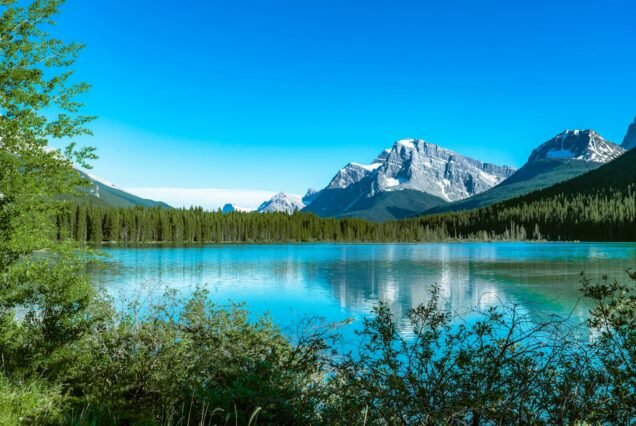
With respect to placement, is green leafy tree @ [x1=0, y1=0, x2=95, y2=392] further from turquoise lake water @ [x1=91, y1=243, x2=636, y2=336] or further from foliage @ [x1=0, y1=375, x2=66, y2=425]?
turquoise lake water @ [x1=91, y1=243, x2=636, y2=336]

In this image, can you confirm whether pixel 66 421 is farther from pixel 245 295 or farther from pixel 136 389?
pixel 245 295

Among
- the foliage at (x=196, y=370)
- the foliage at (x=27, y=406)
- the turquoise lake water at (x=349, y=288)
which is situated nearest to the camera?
the foliage at (x=27, y=406)

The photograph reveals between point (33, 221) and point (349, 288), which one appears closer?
point (33, 221)

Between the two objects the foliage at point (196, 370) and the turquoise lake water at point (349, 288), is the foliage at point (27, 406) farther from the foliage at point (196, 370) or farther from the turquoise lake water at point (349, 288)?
the turquoise lake water at point (349, 288)

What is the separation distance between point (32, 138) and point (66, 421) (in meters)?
8.67

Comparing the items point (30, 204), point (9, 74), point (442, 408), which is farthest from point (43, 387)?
point (442, 408)

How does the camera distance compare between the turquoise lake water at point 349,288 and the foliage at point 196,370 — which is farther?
the turquoise lake water at point 349,288

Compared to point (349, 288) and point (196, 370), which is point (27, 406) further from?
point (349, 288)

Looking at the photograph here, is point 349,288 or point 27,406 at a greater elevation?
point 27,406

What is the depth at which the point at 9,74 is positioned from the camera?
43.3ft

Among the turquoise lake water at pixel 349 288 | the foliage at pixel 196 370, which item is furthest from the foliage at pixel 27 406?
the turquoise lake water at pixel 349 288

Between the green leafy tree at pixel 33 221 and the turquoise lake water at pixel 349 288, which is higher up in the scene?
the green leafy tree at pixel 33 221

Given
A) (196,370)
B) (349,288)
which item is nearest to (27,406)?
(196,370)

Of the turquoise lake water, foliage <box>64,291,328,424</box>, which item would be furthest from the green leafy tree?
the turquoise lake water
